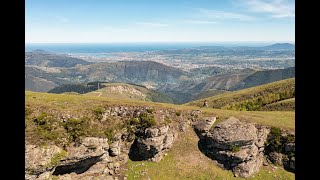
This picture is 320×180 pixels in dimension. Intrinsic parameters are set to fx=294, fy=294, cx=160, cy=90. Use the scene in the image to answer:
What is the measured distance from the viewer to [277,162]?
181 feet

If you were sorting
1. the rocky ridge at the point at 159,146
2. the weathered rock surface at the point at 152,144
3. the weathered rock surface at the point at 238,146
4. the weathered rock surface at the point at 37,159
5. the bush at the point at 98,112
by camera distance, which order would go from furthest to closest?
1. the bush at the point at 98,112
2. the weathered rock surface at the point at 152,144
3. the weathered rock surface at the point at 238,146
4. the rocky ridge at the point at 159,146
5. the weathered rock surface at the point at 37,159

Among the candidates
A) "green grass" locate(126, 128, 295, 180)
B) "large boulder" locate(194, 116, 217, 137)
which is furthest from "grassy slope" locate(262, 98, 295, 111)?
"green grass" locate(126, 128, 295, 180)

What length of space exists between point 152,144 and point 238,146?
16.2 metres

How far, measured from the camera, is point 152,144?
182ft

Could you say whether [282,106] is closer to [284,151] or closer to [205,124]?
[284,151]

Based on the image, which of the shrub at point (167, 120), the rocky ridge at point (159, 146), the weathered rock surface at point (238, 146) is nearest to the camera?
the rocky ridge at point (159, 146)

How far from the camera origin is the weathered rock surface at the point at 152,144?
5578cm

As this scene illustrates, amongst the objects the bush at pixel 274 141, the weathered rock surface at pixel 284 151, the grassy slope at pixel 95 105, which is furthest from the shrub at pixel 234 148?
the grassy slope at pixel 95 105

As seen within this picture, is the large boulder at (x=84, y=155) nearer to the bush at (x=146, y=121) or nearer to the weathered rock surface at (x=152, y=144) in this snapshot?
the weathered rock surface at (x=152, y=144)

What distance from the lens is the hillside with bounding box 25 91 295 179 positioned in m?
48.0

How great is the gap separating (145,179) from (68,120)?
56.3 feet

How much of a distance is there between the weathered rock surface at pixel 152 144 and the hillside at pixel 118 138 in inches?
7.3

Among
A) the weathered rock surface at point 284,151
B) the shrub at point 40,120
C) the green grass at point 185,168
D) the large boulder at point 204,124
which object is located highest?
the shrub at point 40,120
